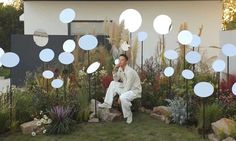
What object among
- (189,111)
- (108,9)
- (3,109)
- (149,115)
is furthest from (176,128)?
(108,9)

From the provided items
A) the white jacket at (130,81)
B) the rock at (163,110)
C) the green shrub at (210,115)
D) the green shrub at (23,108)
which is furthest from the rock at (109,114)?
the green shrub at (210,115)

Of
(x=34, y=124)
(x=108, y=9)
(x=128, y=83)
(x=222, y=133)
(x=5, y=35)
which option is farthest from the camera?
(x=5, y=35)

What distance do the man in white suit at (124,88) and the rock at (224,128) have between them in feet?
6.19

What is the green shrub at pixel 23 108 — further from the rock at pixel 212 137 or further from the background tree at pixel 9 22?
the background tree at pixel 9 22

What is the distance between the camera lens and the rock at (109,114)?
9.44 m

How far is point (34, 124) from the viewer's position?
28.8 ft

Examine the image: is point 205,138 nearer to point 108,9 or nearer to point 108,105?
point 108,105

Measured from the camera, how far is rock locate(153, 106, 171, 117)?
948 cm

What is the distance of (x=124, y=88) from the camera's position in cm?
965

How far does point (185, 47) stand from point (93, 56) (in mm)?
2264

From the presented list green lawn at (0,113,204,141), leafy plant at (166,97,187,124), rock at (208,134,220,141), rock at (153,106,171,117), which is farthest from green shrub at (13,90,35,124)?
rock at (208,134,220,141)

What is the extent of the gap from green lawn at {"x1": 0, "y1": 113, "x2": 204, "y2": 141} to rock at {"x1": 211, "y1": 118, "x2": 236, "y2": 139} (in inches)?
14.4

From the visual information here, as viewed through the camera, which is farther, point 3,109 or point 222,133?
point 3,109

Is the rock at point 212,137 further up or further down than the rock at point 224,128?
further down
